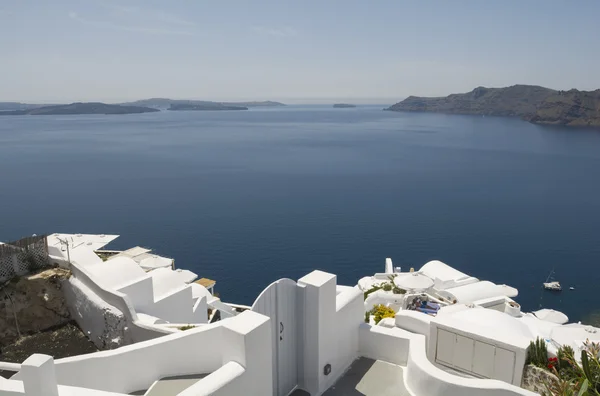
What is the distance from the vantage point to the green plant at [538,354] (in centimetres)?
694

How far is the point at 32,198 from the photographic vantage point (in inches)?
2522

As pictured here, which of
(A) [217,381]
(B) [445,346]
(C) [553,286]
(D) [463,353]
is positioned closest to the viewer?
(A) [217,381]

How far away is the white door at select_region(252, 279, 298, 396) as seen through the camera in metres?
6.79

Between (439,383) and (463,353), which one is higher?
(463,353)

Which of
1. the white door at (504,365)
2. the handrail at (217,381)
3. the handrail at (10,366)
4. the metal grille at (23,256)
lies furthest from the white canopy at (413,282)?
the handrail at (10,366)

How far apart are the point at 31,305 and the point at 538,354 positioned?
41.1 feet

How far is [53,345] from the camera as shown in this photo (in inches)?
472

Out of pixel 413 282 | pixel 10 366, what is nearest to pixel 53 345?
pixel 10 366

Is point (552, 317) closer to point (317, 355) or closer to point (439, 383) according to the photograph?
point (439, 383)

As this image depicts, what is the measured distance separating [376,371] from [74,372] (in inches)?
208

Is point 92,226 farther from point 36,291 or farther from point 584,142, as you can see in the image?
point 584,142

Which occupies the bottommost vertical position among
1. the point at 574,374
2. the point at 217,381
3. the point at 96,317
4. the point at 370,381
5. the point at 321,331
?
the point at 96,317

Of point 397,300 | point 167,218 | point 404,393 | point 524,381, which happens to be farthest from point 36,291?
point 167,218

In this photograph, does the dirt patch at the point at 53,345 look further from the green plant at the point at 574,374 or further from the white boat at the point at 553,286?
the white boat at the point at 553,286
